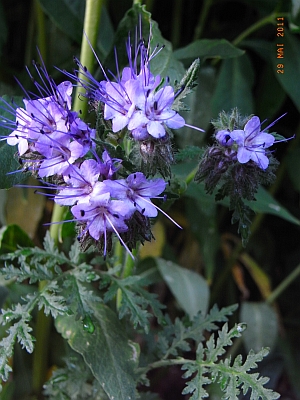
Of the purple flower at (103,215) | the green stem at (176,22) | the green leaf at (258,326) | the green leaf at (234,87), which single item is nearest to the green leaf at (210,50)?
the green leaf at (234,87)

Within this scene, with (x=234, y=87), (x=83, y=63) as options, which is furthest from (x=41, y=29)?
(x=234, y=87)

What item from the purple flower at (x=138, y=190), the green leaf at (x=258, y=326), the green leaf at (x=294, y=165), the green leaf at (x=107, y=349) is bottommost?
the green leaf at (x=258, y=326)

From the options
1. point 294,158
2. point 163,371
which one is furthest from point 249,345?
point 294,158

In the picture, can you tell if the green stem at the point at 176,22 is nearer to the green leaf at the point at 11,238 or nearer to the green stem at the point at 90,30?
the green stem at the point at 90,30

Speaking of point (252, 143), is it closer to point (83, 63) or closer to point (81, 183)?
point (81, 183)

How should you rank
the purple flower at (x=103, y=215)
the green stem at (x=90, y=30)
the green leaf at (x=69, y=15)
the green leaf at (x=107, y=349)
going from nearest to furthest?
the purple flower at (x=103, y=215), the green leaf at (x=107, y=349), the green stem at (x=90, y=30), the green leaf at (x=69, y=15)

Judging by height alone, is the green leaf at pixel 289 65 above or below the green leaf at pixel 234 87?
above
